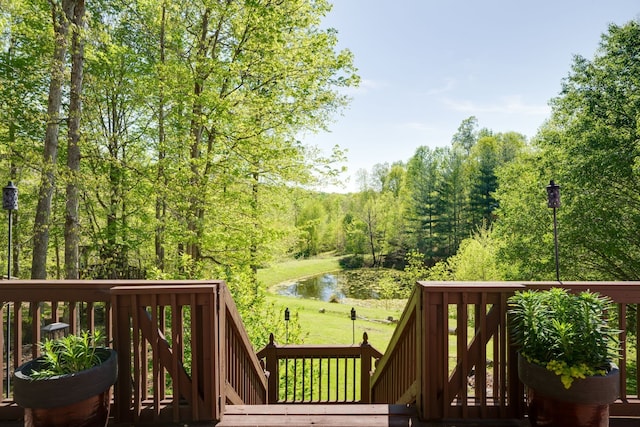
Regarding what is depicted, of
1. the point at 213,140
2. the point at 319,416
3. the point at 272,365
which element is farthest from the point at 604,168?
the point at 319,416

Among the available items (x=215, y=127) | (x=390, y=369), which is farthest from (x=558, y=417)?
(x=215, y=127)

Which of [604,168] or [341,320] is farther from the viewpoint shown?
[341,320]

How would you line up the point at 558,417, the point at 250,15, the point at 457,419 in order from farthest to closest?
the point at 250,15 → the point at 457,419 → the point at 558,417

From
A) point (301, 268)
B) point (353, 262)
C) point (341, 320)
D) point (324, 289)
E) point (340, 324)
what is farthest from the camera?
point (353, 262)

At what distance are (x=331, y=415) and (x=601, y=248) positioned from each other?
10.2 metres

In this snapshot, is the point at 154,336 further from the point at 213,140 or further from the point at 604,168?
the point at 604,168

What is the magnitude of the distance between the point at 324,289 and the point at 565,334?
88.8ft

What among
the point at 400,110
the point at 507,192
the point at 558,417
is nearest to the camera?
the point at 558,417

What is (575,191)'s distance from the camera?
9.33 m

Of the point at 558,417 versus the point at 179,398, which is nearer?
the point at 558,417

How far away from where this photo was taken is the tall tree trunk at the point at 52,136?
20.4 ft

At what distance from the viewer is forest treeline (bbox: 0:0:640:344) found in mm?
7055

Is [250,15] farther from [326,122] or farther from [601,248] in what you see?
[601,248]

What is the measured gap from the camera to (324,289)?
1118 inches
